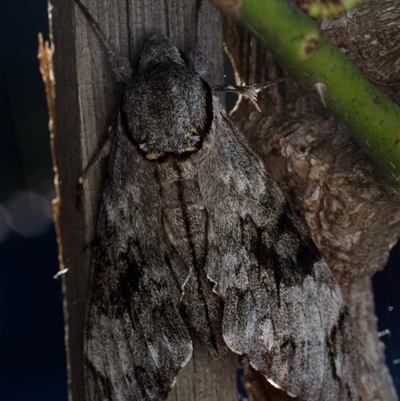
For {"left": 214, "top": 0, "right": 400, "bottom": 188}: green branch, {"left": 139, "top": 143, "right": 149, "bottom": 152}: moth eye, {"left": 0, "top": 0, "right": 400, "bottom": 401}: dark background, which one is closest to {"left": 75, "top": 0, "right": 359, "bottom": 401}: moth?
{"left": 139, "top": 143, "right": 149, "bottom": 152}: moth eye

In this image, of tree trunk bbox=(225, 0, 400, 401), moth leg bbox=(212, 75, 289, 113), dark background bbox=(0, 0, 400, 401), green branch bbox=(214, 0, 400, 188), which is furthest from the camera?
dark background bbox=(0, 0, 400, 401)

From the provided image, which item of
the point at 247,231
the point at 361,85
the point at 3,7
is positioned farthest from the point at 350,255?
the point at 3,7

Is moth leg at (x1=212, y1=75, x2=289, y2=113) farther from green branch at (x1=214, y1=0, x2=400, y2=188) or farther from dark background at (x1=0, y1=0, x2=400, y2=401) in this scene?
dark background at (x1=0, y1=0, x2=400, y2=401)

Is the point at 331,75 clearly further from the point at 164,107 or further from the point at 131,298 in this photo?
the point at 131,298

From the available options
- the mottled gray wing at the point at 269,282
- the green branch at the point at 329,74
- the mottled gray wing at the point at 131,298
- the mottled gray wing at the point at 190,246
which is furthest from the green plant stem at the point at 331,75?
the mottled gray wing at the point at 131,298

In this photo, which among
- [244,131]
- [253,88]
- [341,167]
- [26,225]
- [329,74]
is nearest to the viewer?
[329,74]

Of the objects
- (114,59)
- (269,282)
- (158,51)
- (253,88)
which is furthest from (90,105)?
(269,282)

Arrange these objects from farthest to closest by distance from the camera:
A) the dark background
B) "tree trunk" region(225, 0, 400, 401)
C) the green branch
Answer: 1. the dark background
2. "tree trunk" region(225, 0, 400, 401)
3. the green branch

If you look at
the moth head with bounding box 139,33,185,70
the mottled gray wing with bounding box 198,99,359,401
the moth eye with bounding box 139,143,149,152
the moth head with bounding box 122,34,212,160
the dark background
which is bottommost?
the mottled gray wing with bounding box 198,99,359,401
